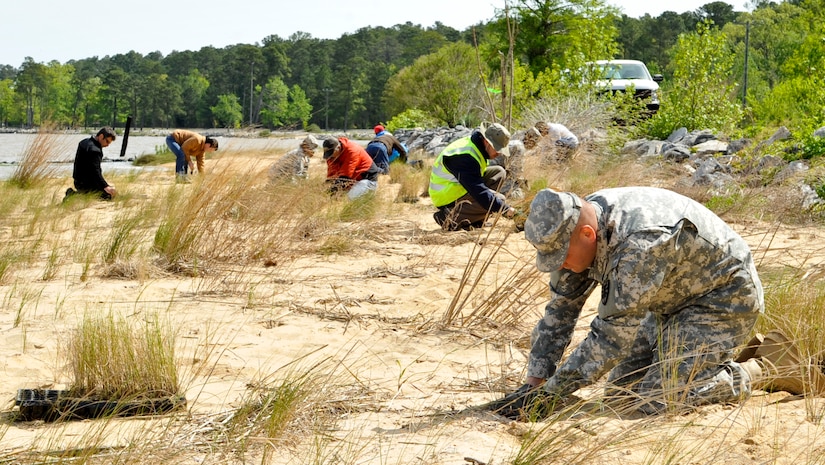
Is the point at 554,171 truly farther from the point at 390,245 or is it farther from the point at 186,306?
the point at 186,306

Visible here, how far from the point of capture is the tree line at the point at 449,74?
47.3ft

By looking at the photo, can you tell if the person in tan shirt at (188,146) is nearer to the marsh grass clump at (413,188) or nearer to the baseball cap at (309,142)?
the baseball cap at (309,142)

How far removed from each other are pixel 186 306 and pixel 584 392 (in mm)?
2311

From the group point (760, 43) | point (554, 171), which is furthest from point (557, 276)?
point (760, 43)

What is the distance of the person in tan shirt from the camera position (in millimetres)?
12516

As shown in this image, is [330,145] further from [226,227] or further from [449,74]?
[449,74]

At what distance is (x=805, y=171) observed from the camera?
344 inches

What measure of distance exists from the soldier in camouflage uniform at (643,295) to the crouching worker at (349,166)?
6301 mm

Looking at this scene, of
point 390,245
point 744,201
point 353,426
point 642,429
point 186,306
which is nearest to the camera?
point 642,429

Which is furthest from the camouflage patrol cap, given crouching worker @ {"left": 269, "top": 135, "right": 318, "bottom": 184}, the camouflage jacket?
crouching worker @ {"left": 269, "top": 135, "right": 318, "bottom": 184}

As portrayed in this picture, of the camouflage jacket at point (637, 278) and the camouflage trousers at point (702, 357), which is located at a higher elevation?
the camouflage jacket at point (637, 278)

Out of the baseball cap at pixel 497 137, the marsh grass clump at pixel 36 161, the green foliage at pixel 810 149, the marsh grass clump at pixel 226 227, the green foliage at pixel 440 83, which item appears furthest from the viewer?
the green foliage at pixel 440 83

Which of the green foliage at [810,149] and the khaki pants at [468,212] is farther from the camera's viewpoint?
the green foliage at [810,149]

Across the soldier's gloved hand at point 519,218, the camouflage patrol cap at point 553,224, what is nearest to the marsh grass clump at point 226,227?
the soldier's gloved hand at point 519,218
